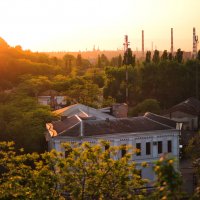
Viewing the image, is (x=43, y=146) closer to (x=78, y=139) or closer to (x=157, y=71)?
(x=78, y=139)

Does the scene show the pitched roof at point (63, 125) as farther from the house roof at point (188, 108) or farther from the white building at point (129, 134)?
the house roof at point (188, 108)

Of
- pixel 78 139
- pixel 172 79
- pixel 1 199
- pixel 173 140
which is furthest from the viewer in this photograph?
pixel 172 79

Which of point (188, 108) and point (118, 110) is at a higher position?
point (118, 110)

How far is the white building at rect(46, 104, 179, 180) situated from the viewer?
29047 mm

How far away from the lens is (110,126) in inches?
1202

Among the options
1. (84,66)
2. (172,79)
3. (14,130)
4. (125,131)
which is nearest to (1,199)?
(125,131)

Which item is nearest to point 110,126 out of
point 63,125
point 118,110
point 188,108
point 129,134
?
point 129,134

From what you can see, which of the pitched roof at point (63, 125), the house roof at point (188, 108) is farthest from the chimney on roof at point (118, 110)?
the house roof at point (188, 108)

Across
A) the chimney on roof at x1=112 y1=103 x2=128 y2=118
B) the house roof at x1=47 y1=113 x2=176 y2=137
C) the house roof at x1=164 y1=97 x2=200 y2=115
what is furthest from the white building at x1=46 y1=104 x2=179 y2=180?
the house roof at x1=164 y1=97 x2=200 y2=115

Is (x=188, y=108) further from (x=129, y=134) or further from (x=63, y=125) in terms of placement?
(x=63, y=125)

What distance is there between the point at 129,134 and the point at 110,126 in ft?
4.87

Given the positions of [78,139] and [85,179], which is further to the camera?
[78,139]

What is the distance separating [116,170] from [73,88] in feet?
164

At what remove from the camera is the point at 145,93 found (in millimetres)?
63219
